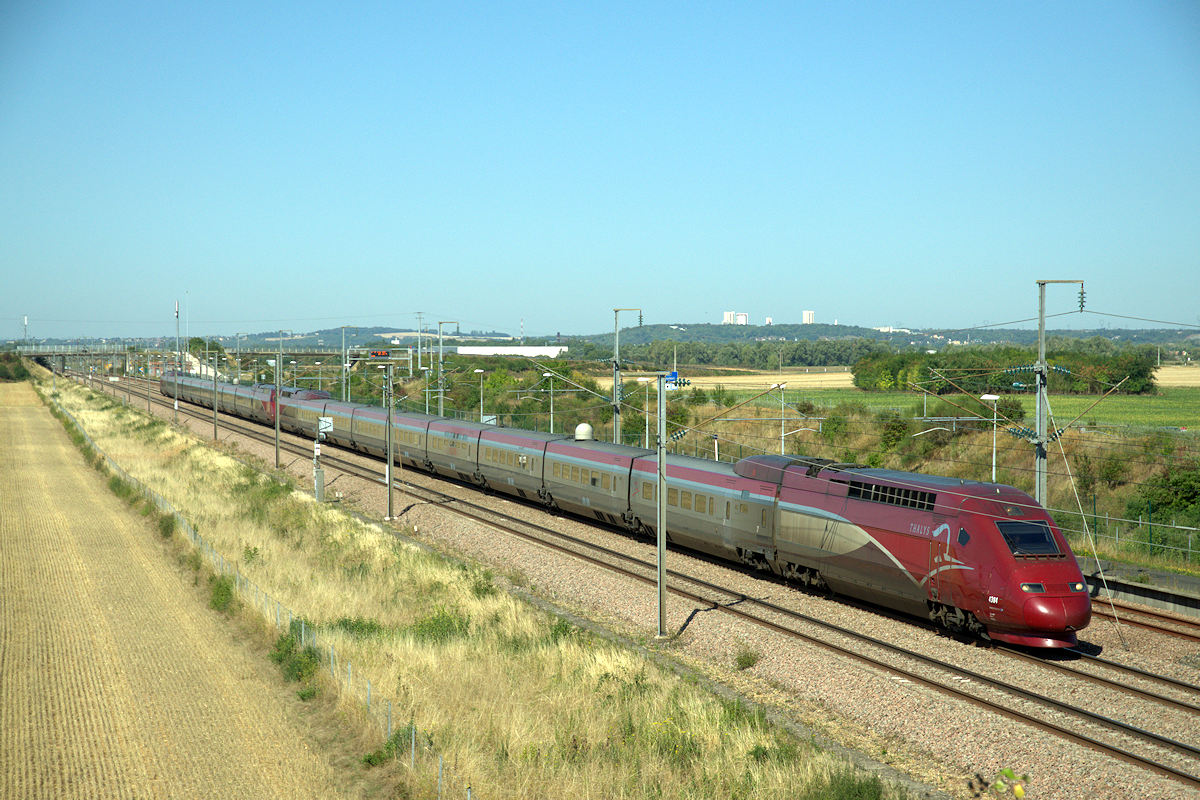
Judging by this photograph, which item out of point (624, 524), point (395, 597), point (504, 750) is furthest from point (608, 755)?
point (624, 524)

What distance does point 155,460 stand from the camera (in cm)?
5712

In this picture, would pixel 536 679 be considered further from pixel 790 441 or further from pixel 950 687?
pixel 790 441

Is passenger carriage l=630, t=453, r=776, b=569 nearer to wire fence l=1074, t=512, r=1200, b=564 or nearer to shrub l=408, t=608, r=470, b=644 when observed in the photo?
shrub l=408, t=608, r=470, b=644

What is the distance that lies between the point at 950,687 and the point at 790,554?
284 inches

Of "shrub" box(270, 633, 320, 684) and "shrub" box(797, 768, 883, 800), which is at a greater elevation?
"shrub" box(797, 768, 883, 800)

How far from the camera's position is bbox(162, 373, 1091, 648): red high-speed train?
19.1 metres

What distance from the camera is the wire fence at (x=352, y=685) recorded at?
14430 millimetres

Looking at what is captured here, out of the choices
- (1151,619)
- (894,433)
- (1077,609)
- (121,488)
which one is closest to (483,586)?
(1077,609)

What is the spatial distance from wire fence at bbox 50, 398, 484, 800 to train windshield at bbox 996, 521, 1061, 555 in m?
Answer: 12.4

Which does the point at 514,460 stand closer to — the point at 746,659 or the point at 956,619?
the point at 746,659

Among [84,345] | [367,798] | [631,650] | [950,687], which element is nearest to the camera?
[367,798]

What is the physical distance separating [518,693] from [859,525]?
31.8ft

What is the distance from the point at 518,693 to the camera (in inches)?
690

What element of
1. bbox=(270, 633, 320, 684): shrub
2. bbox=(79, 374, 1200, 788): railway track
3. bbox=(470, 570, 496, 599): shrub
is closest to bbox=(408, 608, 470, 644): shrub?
bbox=(470, 570, 496, 599): shrub
